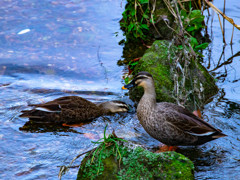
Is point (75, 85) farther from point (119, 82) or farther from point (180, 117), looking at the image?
point (180, 117)

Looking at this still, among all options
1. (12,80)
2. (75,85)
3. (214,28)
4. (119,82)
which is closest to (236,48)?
(214,28)

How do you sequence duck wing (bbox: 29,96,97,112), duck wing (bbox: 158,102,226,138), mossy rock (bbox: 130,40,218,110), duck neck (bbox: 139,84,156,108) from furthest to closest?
mossy rock (bbox: 130,40,218,110), duck wing (bbox: 29,96,97,112), duck neck (bbox: 139,84,156,108), duck wing (bbox: 158,102,226,138)

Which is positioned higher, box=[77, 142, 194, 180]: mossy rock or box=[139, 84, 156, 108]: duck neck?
box=[139, 84, 156, 108]: duck neck

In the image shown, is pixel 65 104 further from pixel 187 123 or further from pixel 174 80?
pixel 187 123

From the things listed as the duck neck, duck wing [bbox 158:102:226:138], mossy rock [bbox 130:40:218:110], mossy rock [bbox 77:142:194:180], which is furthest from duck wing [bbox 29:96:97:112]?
mossy rock [bbox 77:142:194:180]

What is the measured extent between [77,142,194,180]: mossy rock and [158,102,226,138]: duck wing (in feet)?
3.40

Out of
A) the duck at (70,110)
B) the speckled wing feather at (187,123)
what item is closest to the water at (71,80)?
the duck at (70,110)

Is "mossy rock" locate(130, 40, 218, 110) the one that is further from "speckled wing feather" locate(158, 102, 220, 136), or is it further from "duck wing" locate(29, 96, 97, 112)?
"duck wing" locate(29, 96, 97, 112)

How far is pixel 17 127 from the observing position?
647cm

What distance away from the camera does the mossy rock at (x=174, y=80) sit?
714 cm

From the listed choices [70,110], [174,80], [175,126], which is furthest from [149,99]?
[70,110]

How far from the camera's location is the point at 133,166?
466 cm

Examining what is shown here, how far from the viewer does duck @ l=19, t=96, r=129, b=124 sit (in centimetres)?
673

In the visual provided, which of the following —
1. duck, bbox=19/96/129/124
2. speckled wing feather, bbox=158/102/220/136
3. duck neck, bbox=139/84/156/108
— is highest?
duck neck, bbox=139/84/156/108
